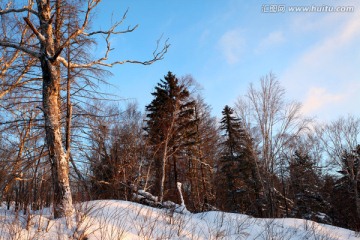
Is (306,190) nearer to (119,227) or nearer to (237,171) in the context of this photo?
(237,171)

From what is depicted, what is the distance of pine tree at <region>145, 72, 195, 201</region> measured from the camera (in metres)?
16.2

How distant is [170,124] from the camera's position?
1612cm

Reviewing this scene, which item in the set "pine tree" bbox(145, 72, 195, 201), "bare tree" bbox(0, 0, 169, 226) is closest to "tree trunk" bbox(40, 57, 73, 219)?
"bare tree" bbox(0, 0, 169, 226)

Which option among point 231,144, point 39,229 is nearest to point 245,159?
point 231,144

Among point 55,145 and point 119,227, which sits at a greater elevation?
point 55,145

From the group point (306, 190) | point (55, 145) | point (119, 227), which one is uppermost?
point (55, 145)

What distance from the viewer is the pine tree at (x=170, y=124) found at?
1625 centimetres

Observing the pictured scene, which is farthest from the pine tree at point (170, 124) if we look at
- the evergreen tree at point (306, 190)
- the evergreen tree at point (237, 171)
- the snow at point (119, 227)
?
the evergreen tree at point (306, 190)

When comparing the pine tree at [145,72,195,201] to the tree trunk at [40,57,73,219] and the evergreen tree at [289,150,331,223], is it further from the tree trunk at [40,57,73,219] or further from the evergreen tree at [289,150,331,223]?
the evergreen tree at [289,150,331,223]

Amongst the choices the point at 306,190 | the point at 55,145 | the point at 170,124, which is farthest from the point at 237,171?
the point at 55,145

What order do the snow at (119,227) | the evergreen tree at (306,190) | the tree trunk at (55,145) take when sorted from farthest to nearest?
the evergreen tree at (306,190) → the tree trunk at (55,145) → the snow at (119,227)

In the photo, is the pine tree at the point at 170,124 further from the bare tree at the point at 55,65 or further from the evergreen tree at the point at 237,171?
the bare tree at the point at 55,65

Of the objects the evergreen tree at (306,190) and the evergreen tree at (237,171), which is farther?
the evergreen tree at (306,190)

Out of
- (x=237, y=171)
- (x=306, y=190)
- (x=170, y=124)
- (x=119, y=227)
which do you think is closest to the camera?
(x=119, y=227)
